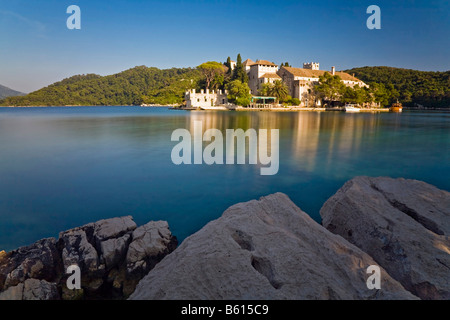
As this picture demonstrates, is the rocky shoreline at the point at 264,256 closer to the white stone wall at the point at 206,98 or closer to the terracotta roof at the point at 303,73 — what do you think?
the white stone wall at the point at 206,98

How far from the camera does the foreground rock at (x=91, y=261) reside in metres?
3.17

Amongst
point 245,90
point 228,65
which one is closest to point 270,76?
point 245,90

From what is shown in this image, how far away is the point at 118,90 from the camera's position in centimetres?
12194

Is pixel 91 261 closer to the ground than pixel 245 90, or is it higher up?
closer to the ground

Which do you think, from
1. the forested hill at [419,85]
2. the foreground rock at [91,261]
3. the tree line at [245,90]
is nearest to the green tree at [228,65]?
the tree line at [245,90]

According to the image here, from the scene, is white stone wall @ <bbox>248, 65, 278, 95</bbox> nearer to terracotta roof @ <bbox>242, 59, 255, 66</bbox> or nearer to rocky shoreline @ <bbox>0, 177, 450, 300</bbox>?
terracotta roof @ <bbox>242, 59, 255, 66</bbox>

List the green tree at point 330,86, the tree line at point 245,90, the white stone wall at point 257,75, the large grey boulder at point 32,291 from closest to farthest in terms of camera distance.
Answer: the large grey boulder at point 32,291 < the green tree at point 330,86 < the tree line at point 245,90 < the white stone wall at point 257,75

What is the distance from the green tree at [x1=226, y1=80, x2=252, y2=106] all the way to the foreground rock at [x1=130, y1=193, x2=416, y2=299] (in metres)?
56.6

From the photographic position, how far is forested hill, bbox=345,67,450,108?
6506cm

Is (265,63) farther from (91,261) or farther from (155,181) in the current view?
(91,261)

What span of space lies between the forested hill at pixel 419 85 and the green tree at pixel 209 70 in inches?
1690

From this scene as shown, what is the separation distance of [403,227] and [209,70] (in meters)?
67.1
